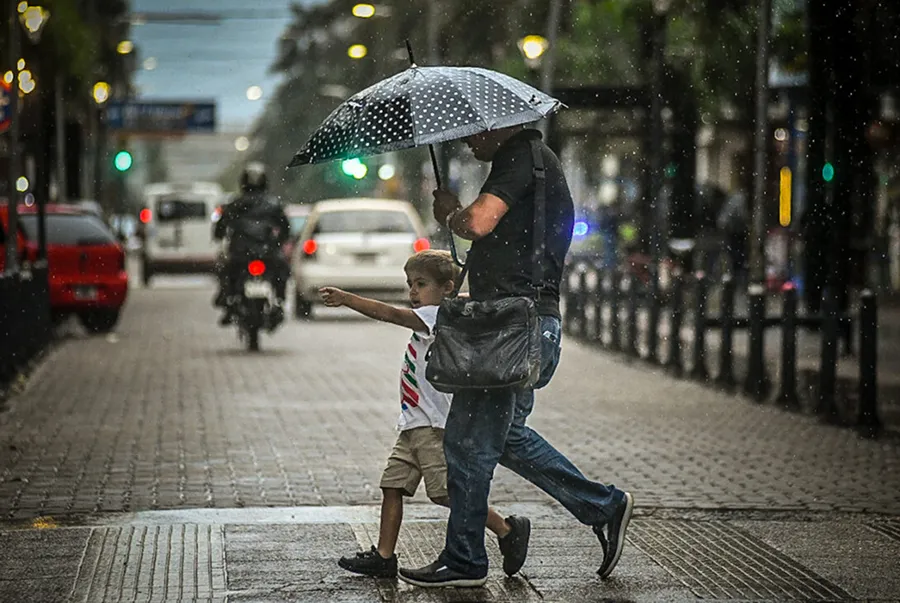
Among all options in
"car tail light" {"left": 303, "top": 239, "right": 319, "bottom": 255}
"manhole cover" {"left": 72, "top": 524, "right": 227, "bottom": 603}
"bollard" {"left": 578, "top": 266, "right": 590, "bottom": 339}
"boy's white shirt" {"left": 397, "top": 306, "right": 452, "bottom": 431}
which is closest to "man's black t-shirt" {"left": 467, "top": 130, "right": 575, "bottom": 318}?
"boy's white shirt" {"left": 397, "top": 306, "right": 452, "bottom": 431}

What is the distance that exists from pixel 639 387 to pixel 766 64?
7204mm

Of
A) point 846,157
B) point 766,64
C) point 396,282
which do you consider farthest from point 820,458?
point 396,282

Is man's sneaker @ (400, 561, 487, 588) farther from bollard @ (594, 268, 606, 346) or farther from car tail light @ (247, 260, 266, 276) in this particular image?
bollard @ (594, 268, 606, 346)

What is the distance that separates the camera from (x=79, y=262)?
2339 centimetres

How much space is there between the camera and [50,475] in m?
10.2

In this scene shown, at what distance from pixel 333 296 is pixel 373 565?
3.34 feet

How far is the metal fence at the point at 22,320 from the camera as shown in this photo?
15.0m

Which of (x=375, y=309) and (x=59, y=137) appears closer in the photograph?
(x=375, y=309)

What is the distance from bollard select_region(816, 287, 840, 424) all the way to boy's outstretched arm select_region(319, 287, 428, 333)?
22.4ft

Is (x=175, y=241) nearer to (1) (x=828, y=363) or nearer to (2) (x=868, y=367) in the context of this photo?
(1) (x=828, y=363)

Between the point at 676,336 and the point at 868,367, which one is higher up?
the point at 868,367

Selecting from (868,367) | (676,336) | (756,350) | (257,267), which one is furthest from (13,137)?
(868,367)

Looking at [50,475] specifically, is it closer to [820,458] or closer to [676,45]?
[820,458]

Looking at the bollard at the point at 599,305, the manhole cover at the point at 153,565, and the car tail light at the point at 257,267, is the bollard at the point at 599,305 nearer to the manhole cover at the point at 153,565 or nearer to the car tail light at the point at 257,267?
the car tail light at the point at 257,267
